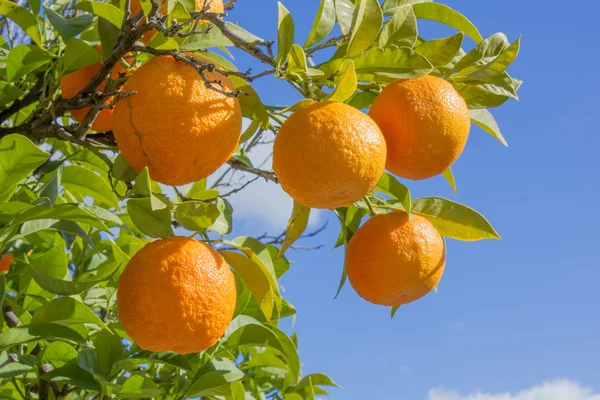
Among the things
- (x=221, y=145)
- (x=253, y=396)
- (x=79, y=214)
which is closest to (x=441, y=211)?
(x=221, y=145)

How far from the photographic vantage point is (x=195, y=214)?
4.23 ft

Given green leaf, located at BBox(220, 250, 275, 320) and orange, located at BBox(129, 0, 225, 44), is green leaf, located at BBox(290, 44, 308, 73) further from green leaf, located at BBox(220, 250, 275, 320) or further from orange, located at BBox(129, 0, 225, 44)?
green leaf, located at BBox(220, 250, 275, 320)

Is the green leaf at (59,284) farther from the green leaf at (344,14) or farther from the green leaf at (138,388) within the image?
the green leaf at (344,14)

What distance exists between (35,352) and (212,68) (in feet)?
4.01

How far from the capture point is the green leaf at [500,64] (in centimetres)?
137

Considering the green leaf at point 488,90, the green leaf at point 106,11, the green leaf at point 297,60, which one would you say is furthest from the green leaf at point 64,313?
the green leaf at point 488,90

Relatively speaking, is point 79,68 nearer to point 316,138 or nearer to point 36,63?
point 36,63

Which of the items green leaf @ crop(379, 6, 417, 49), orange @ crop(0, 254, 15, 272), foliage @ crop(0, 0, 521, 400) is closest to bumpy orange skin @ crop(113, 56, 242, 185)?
foliage @ crop(0, 0, 521, 400)

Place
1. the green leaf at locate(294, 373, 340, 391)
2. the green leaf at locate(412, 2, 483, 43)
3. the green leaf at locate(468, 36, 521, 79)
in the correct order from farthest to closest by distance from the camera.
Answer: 1. the green leaf at locate(294, 373, 340, 391)
2. the green leaf at locate(412, 2, 483, 43)
3. the green leaf at locate(468, 36, 521, 79)

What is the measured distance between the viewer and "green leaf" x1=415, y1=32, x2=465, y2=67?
132 cm

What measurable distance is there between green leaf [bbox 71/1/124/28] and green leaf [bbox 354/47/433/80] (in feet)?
1.61

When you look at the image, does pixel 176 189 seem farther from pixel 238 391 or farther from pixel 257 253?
pixel 238 391

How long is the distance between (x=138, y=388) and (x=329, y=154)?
877 millimetres

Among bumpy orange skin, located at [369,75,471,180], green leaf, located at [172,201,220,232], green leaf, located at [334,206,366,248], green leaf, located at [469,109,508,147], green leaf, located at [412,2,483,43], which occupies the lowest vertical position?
green leaf, located at [172,201,220,232]
